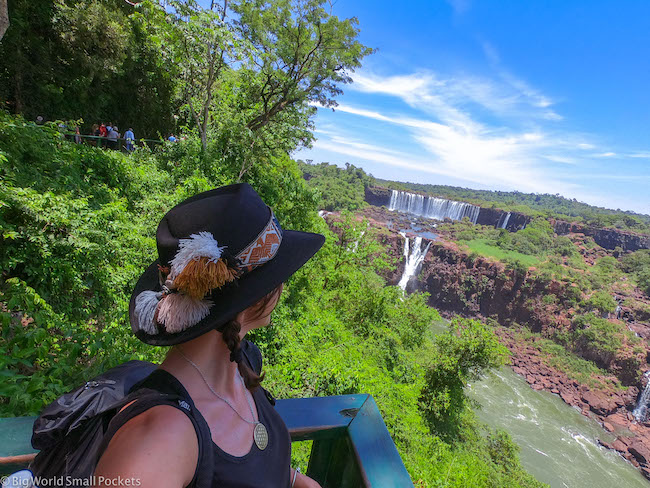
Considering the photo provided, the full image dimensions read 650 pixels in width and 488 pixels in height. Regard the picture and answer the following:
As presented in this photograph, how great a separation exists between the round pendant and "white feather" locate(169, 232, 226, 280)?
60 centimetres

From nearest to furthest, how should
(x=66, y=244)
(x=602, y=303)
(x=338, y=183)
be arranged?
(x=66, y=244), (x=602, y=303), (x=338, y=183)

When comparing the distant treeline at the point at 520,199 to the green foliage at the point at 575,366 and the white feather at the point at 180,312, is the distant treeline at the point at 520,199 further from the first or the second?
the white feather at the point at 180,312

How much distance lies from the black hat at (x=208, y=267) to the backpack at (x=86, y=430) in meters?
0.17

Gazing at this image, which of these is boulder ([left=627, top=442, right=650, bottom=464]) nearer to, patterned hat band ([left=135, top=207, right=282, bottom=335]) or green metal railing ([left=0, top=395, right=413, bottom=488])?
green metal railing ([left=0, top=395, right=413, bottom=488])

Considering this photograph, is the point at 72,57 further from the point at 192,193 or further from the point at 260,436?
the point at 260,436

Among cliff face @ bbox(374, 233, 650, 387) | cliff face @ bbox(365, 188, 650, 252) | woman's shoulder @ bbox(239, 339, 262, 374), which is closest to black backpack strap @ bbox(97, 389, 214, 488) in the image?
woman's shoulder @ bbox(239, 339, 262, 374)

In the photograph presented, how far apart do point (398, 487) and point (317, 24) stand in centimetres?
1375

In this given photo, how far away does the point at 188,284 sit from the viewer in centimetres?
91

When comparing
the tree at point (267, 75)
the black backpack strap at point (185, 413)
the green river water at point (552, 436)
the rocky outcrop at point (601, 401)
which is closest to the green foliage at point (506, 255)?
the rocky outcrop at point (601, 401)

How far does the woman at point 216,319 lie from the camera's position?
0.87 metres

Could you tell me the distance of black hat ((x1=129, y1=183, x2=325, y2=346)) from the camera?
911 millimetres

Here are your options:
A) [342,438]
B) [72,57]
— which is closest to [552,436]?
[342,438]

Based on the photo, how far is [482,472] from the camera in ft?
38.6

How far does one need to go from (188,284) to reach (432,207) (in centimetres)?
8821
